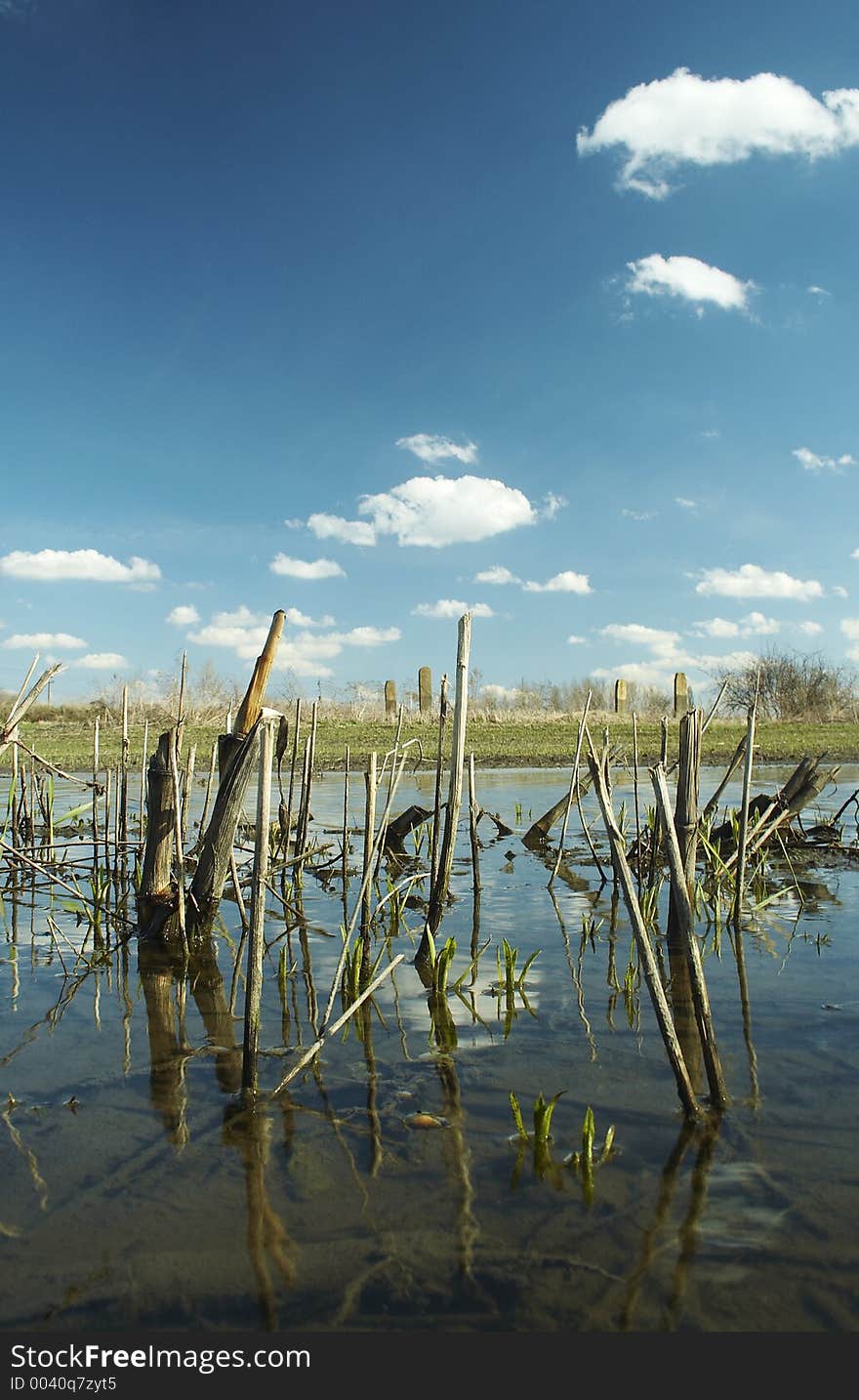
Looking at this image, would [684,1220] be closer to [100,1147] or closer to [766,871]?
[100,1147]

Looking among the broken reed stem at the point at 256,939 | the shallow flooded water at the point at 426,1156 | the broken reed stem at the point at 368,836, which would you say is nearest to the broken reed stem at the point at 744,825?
the shallow flooded water at the point at 426,1156

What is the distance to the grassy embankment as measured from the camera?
19.6 m

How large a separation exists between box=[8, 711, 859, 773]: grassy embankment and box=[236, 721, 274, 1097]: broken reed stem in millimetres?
12681

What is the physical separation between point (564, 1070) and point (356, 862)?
513 centimetres

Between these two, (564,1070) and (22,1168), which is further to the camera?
(564,1070)

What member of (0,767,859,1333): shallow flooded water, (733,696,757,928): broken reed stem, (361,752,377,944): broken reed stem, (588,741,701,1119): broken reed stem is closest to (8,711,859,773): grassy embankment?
(733,696,757,928): broken reed stem

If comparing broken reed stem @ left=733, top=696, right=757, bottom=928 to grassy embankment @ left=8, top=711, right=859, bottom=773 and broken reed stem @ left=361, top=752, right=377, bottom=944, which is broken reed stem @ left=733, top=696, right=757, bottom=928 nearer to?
broken reed stem @ left=361, top=752, right=377, bottom=944

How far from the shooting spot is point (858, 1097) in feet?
11.0

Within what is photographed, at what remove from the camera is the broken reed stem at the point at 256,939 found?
3.30 m

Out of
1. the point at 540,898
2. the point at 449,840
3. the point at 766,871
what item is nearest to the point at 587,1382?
the point at 449,840

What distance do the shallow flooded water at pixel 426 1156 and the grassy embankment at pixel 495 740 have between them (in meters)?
11.6

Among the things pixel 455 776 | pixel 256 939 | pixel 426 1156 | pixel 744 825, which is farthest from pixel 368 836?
pixel 744 825

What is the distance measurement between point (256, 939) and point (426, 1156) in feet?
3.22

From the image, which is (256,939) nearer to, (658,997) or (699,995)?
(658,997)
